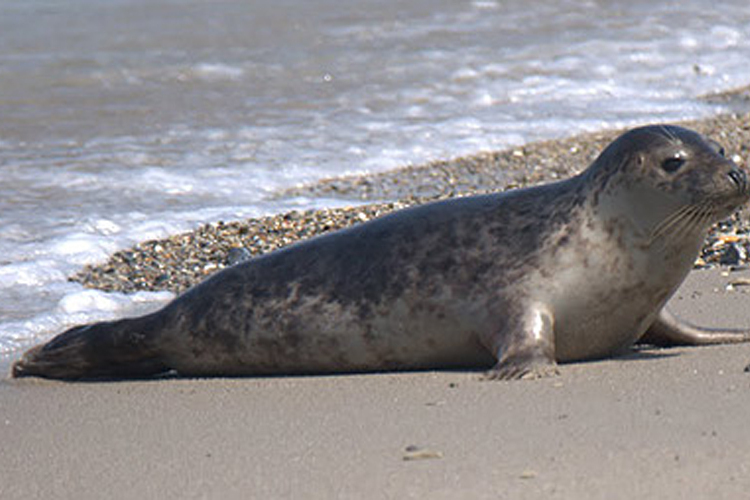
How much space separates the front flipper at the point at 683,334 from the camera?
486 centimetres

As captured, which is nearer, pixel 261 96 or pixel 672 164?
pixel 672 164

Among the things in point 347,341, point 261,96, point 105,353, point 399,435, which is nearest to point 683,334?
point 347,341

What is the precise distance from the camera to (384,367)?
485 cm

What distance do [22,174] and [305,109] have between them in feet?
9.63

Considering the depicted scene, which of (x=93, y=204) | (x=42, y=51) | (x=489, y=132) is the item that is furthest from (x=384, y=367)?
(x=42, y=51)

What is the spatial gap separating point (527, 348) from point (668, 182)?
0.63 metres

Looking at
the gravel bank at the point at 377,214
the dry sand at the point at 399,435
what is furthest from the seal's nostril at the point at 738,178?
the gravel bank at the point at 377,214

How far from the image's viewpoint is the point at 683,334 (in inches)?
192

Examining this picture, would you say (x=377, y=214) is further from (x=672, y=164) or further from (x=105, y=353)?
(x=672, y=164)

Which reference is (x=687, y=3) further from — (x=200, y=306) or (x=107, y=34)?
(x=200, y=306)

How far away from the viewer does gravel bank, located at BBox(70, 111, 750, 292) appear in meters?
6.78

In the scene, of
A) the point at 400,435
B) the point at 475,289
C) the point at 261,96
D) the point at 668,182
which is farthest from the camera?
the point at 261,96

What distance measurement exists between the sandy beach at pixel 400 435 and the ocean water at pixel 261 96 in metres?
1.36

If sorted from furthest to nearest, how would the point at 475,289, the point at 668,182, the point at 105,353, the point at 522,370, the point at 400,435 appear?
the point at 105,353 → the point at 475,289 → the point at 668,182 → the point at 522,370 → the point at 400,435
